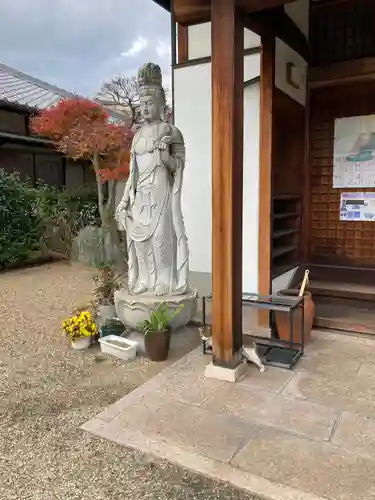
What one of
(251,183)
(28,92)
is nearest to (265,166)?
(251,183)

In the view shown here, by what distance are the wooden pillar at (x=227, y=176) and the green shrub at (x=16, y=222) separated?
6.48 meters

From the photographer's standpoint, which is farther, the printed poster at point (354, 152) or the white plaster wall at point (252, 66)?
the printed poster at point (354, 152)

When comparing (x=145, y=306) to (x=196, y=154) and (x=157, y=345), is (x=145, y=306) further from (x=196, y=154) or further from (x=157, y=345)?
(x=196, y=154)

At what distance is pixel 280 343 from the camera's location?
12.3 feet

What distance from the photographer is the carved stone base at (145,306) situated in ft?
12.6

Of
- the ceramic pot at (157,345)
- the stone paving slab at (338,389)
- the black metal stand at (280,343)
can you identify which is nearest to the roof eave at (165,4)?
the black metal stand at (280,343)

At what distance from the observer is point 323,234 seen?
510 cm

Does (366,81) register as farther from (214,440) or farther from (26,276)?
(26,276)

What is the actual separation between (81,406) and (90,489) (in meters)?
0.91

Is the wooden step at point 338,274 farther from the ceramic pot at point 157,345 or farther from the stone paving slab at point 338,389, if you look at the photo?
the ceramic pot at point 157,345

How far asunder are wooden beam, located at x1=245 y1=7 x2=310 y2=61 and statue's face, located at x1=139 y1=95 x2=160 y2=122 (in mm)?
1034

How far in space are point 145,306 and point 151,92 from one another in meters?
1.93

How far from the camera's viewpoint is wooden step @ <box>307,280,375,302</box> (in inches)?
178

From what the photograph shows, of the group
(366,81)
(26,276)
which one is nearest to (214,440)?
(366,81)
